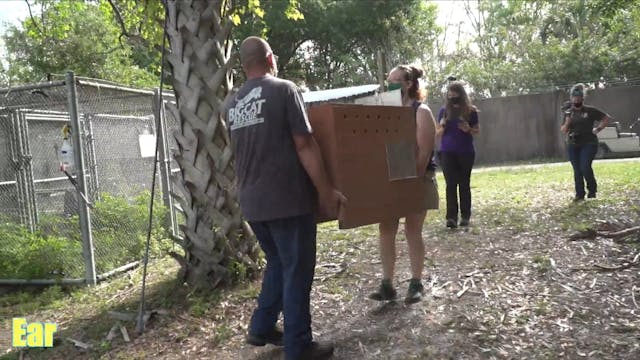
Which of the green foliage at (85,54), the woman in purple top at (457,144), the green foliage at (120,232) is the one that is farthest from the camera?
the green foliage at (85,54)

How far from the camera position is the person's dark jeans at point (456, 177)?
629 cm

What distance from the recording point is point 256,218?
307 cm

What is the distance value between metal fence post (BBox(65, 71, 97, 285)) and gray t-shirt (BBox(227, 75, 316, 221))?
2.87 metres

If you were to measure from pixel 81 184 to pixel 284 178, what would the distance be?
3159 mm

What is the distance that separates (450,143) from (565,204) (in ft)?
7.91

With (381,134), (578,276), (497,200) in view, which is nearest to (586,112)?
(497,200)

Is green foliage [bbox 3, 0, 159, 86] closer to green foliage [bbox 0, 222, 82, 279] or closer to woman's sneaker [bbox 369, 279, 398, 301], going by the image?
green foliage [bbox 0, 222, 82, 279]

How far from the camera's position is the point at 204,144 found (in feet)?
14.6

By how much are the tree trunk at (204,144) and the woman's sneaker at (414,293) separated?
143 cm

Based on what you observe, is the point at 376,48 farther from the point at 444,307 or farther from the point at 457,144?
the point at 444,307

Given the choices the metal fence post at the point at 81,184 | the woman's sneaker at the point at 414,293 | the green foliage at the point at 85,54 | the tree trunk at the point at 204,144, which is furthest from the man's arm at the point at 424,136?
the green foliage at the point at 85,54

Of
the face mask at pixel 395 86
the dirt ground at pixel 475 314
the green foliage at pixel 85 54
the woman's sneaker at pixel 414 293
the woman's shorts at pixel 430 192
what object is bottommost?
the dirt ground at pixel 475 314

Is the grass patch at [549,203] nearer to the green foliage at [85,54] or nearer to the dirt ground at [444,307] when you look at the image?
the dirt ground at [444,307]

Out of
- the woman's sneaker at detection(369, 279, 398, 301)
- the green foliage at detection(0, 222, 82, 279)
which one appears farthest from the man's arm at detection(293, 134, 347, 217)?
the green foliage at detection(0, 222, 82, 279)
